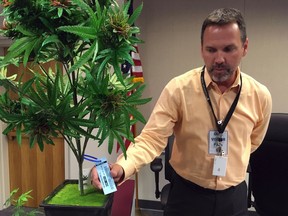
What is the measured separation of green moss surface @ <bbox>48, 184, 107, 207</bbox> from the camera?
→ 984 mm

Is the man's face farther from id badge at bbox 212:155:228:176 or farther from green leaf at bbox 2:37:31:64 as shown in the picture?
green leaf at bbox 2:37:31:64

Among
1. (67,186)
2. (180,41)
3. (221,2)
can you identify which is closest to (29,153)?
(180,41)

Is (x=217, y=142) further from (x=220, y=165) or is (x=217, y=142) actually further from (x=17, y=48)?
(x=17, y=48)

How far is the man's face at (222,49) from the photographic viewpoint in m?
1.21

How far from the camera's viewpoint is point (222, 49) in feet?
4.02

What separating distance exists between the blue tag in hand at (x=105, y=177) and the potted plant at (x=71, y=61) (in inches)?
5.2

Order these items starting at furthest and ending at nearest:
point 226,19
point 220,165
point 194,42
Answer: point 194,42, point 220,165, point 226,19

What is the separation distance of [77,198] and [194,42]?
2.23 m

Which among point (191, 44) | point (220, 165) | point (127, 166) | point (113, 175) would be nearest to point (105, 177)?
point (113, 175)

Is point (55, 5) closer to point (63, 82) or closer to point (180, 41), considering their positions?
point (63, 82)

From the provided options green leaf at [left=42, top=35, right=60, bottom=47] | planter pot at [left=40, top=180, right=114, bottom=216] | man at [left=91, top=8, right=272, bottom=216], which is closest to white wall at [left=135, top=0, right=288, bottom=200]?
man at [left=91, top=8, right=272, bottom=216]

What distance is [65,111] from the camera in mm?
864

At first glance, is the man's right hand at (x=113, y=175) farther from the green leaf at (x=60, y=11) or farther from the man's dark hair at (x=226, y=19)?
the man's dark hair at (x=226, y=19)

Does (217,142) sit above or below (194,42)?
below
